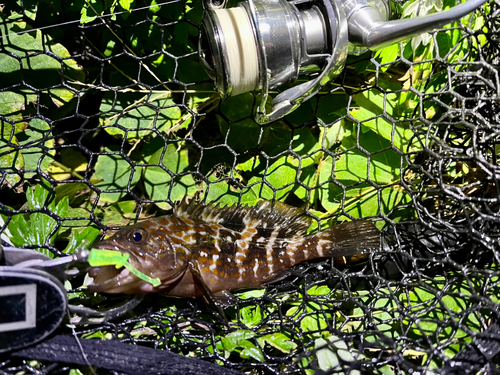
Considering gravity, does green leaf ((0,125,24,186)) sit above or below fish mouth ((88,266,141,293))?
above

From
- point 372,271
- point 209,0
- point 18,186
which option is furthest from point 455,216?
point 18,186

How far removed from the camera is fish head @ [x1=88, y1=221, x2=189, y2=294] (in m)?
1.62

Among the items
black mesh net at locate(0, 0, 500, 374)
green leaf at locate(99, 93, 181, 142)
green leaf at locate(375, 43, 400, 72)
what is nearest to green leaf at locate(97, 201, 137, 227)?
→ black mesh net at locate(0, 0, 500, 374)

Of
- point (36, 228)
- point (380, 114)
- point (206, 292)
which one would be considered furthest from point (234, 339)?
point (380, 114)

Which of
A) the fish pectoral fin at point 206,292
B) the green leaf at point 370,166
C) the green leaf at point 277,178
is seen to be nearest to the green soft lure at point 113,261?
the fish pectoral fin at point 206,292

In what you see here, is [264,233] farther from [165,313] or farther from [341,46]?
[341,46]

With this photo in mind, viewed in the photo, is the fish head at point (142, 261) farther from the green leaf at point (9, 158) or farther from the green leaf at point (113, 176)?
the green leaf at point (9, 158)

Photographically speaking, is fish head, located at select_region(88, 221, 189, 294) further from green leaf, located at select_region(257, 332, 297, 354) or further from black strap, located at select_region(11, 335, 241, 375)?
green leaf, located at select_region(257, 332, 297, 354)

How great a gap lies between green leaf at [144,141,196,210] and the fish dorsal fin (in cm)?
27

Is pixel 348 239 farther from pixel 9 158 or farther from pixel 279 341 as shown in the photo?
pixel 9 158

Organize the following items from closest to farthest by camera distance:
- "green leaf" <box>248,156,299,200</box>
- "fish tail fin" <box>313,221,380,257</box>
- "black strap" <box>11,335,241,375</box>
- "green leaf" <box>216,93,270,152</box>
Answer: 1. "black strap" <box>11,335,241,375</box>
2. "fish tail fin" <box>313,221,380,257</box>
3. "green leaf" <box>248,156,299,200</box>
4. "green leaf" <box>216,93,270,152</box>

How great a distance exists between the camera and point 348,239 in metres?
1.87

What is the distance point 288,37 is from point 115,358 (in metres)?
1.21

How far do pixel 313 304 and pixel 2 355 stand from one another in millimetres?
1093
